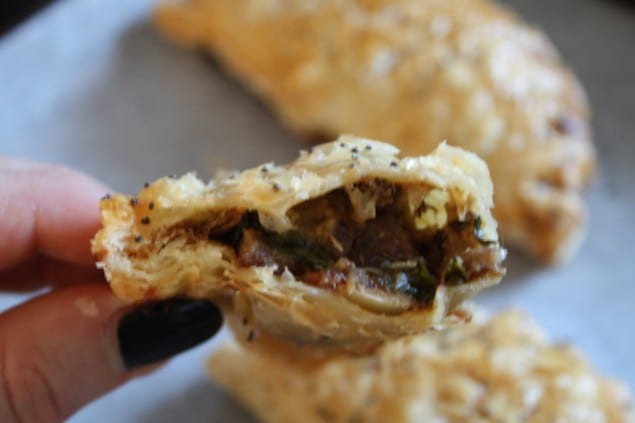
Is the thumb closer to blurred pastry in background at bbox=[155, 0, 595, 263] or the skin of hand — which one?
the skin of hand

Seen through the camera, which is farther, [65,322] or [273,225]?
[65,322]

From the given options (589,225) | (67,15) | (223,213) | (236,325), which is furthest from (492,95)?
(67,15)

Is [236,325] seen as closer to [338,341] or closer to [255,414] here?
[338,341]

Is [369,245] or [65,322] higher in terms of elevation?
[369,245]

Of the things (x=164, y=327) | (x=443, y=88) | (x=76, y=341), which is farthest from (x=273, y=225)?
(x=443, y=88)

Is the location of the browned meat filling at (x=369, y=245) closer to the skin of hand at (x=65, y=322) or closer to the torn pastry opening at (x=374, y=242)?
the torn pastry opening at (x=374, y=242)

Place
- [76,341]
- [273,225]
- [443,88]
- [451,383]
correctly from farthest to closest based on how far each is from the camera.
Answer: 1. [443,88]
2. [451,383]
3. [76,341]
4. [273,225]

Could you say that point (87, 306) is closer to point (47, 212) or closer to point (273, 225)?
point (47, 212)

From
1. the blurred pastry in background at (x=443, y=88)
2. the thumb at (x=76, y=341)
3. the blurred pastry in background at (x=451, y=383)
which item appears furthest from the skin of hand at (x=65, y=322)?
the blurred pastry in background at (x=443, y=88)
